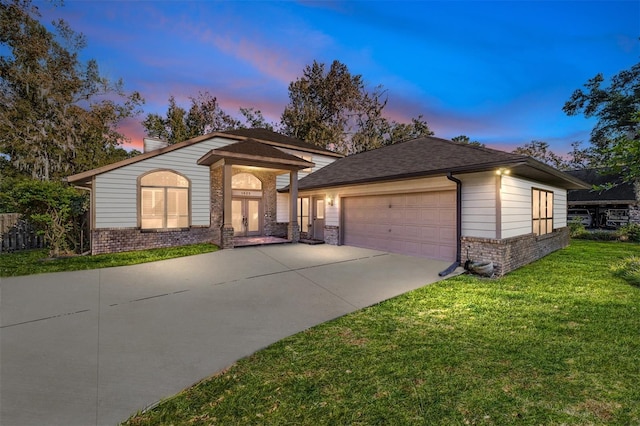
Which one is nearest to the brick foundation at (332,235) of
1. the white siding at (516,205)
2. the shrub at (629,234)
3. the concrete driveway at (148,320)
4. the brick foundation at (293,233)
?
the brick foundation at (293,233)

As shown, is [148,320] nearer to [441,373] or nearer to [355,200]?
[441,373]

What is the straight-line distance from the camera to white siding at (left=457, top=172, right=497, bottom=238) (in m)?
7.38

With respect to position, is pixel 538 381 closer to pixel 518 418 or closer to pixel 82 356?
pixel 518 418

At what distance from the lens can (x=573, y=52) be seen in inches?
553

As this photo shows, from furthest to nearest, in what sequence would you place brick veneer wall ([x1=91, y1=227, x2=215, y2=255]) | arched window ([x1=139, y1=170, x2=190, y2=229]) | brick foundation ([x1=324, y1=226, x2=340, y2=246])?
brick foundation ([x1=324, y1=226, x2=340, y2=246])
arched window ([x1=139, y1=170, x2=190, y2=229])
brick veneer wall ([x1=91, y1=227, x2=215, y2=255])

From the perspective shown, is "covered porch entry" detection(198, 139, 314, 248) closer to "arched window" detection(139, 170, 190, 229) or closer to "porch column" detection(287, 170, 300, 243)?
"porch column" detection(287, 170, 300, 243)

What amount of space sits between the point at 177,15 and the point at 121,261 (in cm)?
881

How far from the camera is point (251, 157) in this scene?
11141 millimetres

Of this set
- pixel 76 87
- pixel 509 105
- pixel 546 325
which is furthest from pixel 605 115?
pixel 76 87

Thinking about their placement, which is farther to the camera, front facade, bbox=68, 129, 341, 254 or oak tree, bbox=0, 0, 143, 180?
oak tree, bbox=0, 0, 143, 180

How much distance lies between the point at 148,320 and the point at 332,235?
8.73 meters

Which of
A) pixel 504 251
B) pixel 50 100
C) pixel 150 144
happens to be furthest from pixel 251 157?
pixel 50 100

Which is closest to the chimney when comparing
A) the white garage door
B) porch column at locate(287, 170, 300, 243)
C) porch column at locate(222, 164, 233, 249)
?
porch column at locate(222, 164, 233, 249)

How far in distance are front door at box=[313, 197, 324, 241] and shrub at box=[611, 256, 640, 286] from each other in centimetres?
999
